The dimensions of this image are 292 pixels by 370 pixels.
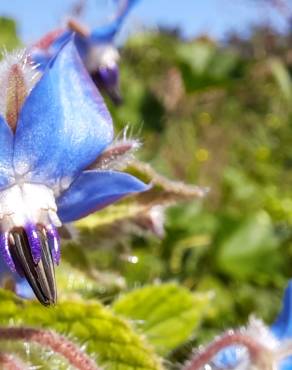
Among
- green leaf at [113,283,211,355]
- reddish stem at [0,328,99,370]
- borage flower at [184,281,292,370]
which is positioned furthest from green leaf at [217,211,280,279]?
reddish stem at [0,328,99,370]

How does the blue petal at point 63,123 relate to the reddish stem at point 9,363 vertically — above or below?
above

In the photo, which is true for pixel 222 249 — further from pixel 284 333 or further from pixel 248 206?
pixel 284 333

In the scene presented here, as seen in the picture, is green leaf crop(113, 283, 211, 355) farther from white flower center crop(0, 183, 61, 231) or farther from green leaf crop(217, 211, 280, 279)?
green leaf crop(217, 211, 280, 279)

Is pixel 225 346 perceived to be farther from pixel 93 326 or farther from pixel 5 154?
pixel 5 154

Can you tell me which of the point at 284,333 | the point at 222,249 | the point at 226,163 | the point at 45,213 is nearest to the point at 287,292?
the point at 284,333

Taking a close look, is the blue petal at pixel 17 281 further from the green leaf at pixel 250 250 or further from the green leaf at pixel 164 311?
the green leaf at pixel 250 250

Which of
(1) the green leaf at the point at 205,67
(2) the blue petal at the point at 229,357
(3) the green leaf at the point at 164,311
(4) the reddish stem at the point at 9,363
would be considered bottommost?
(1) the green leaf at the point at 205,67

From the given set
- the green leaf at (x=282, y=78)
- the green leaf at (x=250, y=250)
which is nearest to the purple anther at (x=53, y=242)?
the green leaf at (x=250, y=250)
